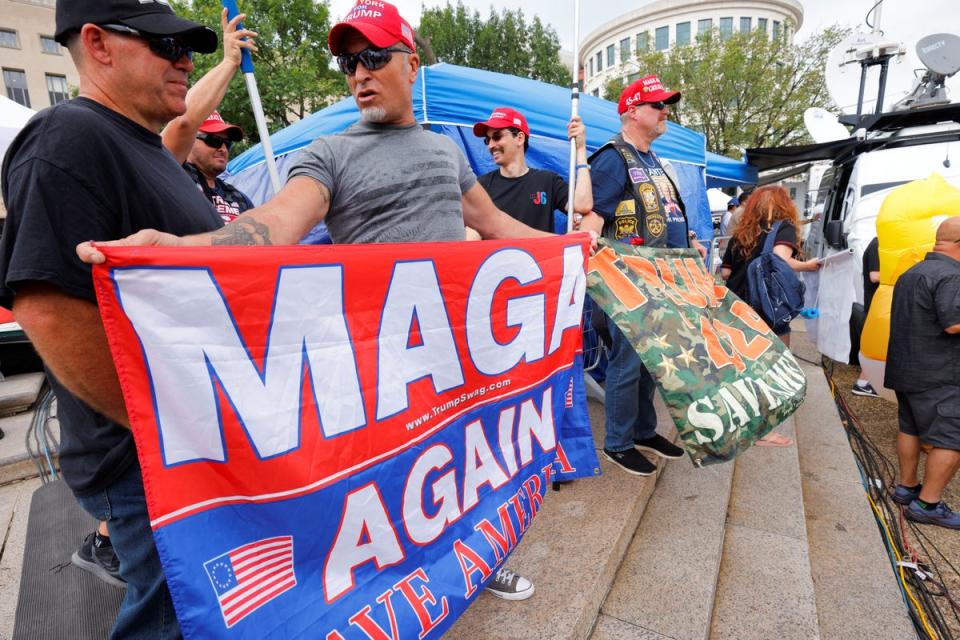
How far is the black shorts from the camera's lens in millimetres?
2975

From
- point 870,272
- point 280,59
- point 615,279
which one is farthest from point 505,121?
point 280,59

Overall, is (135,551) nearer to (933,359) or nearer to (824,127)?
(933,359)

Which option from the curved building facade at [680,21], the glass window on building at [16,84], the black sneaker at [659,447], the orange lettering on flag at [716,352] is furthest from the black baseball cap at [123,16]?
the curved building facade at [680,21]

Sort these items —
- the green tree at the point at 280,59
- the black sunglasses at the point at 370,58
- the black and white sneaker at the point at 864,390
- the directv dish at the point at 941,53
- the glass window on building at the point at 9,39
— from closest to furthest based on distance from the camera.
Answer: the black sunglasses at the point at 370,58 < the black and white sneaker at the point at 864,390 < the directv dish at the point at 941,53 < the green tree at the point at 280,59 < the glass window on building at the point at 9,39

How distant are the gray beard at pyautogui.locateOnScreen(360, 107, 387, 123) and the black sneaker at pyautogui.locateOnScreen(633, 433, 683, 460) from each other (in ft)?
8.06

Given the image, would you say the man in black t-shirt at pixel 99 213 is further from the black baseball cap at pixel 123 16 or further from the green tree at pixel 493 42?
the green tree at pixel 493 42

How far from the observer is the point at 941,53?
23.2ft

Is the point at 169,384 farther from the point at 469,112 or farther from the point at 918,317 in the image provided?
the point at 918,317

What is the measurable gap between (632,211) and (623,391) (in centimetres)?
103

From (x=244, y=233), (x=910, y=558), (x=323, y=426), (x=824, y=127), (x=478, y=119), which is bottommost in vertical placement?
(x=910, y=558)

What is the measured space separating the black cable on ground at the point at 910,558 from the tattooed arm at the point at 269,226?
124 inches

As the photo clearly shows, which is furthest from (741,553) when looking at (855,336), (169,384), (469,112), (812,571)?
(469,112)

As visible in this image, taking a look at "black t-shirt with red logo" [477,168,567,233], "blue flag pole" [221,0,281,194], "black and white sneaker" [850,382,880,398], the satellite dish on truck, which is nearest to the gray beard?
"blue flag pole" [221,0,281,194]

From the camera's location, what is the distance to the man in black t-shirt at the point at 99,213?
941mm
